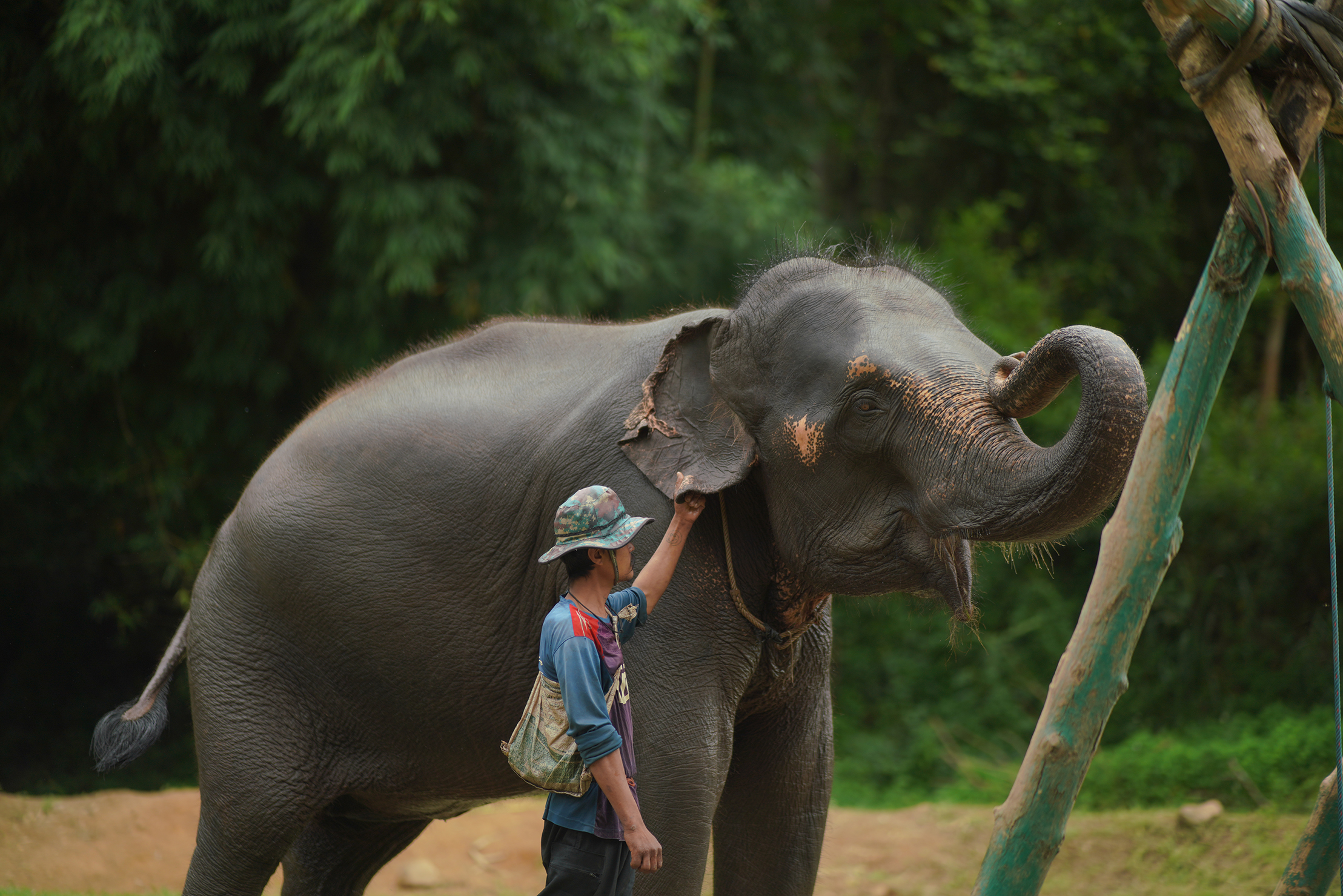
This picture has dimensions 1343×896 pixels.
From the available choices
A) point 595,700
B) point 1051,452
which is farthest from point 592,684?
point 1051,452

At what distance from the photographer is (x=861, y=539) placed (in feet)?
9.45

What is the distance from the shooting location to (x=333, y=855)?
3.92 meters

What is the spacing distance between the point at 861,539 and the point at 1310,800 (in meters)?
5.24

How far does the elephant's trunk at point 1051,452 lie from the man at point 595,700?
722mm

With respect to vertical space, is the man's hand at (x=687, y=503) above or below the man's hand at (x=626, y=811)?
above

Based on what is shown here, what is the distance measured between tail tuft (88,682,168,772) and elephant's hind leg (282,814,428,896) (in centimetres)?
57

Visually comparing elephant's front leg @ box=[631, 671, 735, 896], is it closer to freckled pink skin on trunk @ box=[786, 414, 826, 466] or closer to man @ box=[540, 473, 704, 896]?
man @ box=[540, 473, 704, 896]

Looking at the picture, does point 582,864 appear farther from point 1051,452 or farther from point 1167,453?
point 1167,453

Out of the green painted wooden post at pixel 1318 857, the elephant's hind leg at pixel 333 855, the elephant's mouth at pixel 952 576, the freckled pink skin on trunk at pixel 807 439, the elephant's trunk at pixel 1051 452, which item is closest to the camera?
the elephant's trunk at pixel 1051 452

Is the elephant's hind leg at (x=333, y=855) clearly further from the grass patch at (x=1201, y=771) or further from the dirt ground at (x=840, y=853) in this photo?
the grass patch at (x=1201, y=771)

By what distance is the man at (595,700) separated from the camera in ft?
8.14

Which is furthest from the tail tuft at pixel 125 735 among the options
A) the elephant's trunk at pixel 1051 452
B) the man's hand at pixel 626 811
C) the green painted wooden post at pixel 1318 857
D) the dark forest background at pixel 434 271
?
the green painted wooden post at pixel 1318 857

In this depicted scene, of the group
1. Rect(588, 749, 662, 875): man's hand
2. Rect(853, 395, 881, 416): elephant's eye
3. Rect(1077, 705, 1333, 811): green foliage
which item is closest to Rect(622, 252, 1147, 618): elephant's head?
Rect(853, 395, 881, 416): elephant's eye

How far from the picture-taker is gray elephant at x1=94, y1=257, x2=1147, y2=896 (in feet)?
9.20
